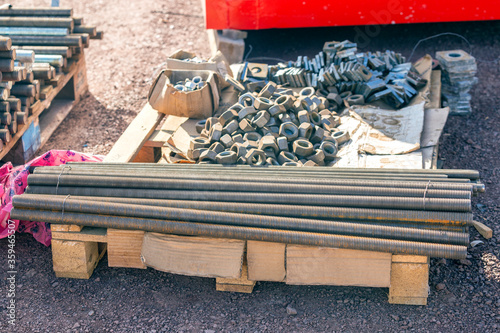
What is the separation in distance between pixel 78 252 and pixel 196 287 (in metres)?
0.91

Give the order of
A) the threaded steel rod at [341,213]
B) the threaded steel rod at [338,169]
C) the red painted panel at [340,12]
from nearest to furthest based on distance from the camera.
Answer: the threaded steel rod at [341,213] → the threaded steel rod at [338,169] → the red painted panel at [340,12]

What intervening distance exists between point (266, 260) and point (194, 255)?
0.50 meters

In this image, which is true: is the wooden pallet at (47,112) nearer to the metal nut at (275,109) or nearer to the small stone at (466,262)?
the metal nut at (275,109)

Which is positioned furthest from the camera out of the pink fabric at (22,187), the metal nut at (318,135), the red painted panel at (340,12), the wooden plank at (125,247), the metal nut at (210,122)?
the red painted panel at (340,12)

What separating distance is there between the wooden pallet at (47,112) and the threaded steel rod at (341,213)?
238 centimetres

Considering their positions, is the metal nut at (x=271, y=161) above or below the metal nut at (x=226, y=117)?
below

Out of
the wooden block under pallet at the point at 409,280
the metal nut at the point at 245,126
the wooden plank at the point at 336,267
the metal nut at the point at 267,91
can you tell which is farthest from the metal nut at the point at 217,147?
the wooden block under pallet at the point at 409,280

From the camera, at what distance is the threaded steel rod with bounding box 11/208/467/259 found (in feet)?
11.4

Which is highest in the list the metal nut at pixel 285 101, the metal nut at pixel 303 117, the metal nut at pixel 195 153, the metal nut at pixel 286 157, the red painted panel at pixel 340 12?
the red painted panel at pixel 340 12

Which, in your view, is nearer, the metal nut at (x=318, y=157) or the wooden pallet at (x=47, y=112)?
the metal nut at (x=318, y=157)

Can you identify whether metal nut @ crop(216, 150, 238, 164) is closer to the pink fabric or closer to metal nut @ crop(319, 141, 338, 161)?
metal nut @ crop(319, 141, 338, 161)

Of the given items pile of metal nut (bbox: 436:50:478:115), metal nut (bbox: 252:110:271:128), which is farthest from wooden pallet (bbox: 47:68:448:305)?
pile of metal nut (bbox: 436:50:478:115)

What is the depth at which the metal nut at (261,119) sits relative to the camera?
4887 millimetres

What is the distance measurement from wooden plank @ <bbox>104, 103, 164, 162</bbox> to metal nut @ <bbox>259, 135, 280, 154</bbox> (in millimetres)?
1211
